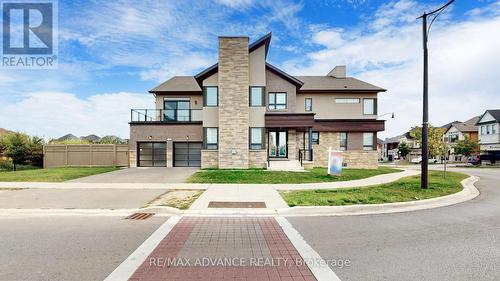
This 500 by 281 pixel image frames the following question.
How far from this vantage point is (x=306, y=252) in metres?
4.82

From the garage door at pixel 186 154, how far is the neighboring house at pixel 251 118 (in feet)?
0.28

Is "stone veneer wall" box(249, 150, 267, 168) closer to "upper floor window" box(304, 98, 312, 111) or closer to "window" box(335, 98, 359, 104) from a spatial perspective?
"upper floor window" box(304, 98, 312, 111)

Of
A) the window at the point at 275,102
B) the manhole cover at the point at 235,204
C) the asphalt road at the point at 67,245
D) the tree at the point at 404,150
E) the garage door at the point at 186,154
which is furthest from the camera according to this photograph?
the tree at the point at 404,150

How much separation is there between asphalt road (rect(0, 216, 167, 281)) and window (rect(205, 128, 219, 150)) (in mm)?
13757

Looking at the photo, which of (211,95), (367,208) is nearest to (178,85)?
(211,95)

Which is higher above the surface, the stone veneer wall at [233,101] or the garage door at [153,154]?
the stone veneer wall at [233,101]

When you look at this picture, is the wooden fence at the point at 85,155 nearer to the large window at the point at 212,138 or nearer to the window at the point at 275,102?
the large window at the point at 212,138

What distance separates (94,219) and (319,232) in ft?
19.8

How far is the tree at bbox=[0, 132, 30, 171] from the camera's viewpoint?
68.3ft

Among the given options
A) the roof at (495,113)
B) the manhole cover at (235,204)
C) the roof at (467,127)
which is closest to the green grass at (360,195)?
the manhole cover at (235,204)

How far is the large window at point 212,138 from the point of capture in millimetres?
20781

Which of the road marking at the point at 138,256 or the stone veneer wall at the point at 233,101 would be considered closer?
the road marking at the point at 138,256

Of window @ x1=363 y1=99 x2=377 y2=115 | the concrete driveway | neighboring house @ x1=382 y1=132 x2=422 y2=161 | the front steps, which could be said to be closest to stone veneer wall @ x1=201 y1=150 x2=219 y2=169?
the concrete driveway

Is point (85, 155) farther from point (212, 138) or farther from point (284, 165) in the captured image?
point (284, 165)
